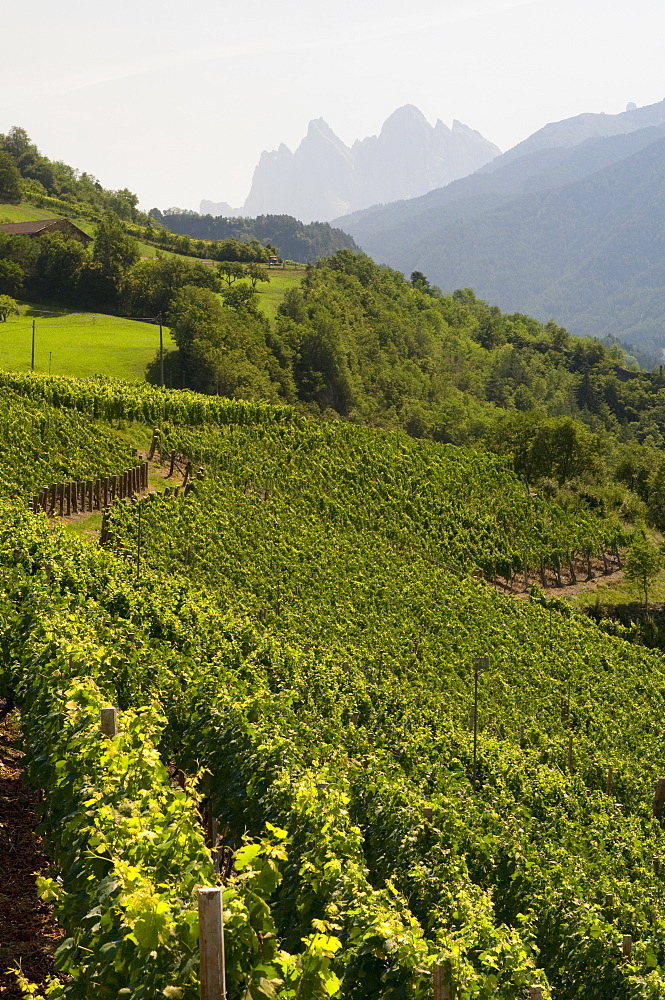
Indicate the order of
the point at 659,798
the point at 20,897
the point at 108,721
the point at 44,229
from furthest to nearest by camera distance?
the point at 44,229
the point at 659,798
the point at 20,897
the point at 108,721

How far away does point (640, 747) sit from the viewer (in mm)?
26266

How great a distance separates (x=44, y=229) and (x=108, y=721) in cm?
9086

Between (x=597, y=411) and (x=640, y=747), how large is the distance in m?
122

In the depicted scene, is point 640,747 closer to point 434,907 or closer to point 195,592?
point 195,592

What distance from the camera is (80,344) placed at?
226 ft

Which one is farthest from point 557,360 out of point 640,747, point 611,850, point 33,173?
point 611,850

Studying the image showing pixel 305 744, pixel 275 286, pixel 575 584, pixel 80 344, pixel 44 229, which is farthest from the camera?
pixel 275 286

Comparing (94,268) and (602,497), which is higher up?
(94,268)

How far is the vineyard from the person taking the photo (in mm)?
7074

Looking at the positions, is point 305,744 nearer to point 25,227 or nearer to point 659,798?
point 659,798

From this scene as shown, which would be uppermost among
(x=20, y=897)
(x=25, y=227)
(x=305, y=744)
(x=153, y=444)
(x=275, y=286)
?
(x=25, y=227)

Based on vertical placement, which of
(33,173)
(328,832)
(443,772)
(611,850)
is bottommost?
(611,850)

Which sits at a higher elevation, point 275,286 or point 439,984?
point 275,286

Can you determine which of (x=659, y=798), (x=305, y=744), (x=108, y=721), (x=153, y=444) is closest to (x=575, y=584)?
(x=153, y=444)
